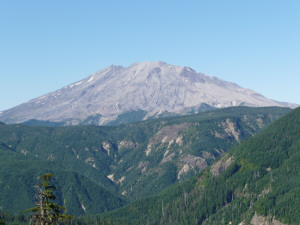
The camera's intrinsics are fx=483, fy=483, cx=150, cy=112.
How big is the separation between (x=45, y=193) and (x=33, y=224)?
4.10 metres

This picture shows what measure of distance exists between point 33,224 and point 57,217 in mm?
3081

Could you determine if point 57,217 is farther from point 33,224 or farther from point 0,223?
point 0,223

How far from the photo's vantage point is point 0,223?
202 ft

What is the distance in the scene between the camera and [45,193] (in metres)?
62.0

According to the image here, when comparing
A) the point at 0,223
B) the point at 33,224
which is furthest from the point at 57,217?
the point at 0,223

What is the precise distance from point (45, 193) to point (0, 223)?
6806mm

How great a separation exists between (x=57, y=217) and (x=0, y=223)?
7304 millimetres

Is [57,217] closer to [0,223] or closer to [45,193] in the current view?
[45,193]

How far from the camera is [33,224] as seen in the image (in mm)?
61125

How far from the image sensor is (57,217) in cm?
6169

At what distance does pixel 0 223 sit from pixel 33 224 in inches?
172
